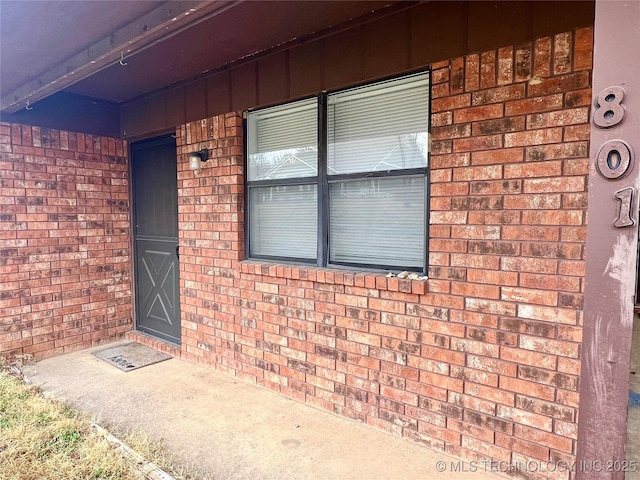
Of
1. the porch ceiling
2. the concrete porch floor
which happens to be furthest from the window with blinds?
the concrete porch floor

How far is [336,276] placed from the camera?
8.73 ft

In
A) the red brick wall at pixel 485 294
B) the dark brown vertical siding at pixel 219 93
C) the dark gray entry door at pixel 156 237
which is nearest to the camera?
the red brick wall at pixel 485 294

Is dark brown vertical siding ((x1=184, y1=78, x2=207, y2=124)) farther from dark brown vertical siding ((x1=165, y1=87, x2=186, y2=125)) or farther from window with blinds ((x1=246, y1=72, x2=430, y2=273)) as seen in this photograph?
window with blinds ((x1=246, y1=72, x2=430, y2=273))

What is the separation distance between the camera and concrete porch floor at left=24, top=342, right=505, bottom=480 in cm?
216

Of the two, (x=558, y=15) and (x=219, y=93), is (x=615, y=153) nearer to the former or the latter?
(x=558, y=15)

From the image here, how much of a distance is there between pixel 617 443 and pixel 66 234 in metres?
4.51

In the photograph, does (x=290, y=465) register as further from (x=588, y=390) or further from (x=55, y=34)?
(x=55, y=34)

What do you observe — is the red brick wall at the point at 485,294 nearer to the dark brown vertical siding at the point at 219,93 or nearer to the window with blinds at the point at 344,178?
the window with blinds at the point at 344,178

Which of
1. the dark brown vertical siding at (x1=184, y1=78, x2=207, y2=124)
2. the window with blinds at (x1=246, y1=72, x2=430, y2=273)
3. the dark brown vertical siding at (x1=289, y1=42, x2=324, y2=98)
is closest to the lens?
the window with blinds at (x1=246, y1=72, x2=430, y2=273)

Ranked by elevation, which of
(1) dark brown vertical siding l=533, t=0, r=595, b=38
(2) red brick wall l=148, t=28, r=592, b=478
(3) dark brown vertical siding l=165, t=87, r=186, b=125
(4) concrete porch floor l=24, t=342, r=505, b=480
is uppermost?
(3) dark brown vertical siding l=165, t=87, r=186, b=125

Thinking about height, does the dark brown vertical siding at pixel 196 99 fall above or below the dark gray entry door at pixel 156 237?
above

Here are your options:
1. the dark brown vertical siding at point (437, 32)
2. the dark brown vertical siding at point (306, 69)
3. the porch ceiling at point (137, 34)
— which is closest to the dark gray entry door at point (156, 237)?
the porch ceiling at point (137, 34)

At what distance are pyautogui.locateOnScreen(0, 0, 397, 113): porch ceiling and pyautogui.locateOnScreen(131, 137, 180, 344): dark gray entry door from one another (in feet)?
3.43

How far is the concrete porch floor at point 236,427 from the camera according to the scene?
2.16 meters
